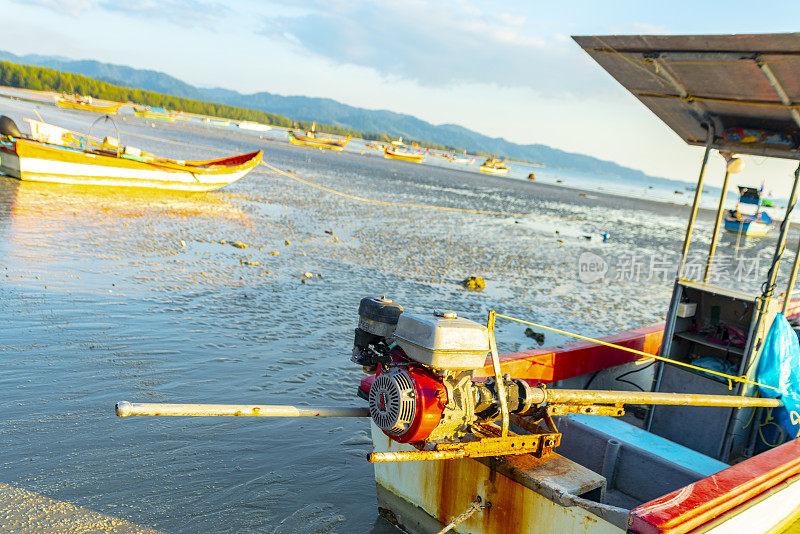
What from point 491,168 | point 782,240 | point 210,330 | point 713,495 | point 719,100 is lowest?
point 210,330

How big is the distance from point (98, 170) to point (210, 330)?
45.3 feet

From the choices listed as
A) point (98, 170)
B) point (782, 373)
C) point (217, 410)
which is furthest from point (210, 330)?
point (98, 170)

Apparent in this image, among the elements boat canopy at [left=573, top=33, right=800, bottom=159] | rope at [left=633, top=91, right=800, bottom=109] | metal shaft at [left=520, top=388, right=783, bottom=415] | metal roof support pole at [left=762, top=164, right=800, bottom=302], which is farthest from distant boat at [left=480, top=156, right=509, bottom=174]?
metal shaft at [left=520, top=388, right=783, bottom=415]

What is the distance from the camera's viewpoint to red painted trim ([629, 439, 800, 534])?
300cm

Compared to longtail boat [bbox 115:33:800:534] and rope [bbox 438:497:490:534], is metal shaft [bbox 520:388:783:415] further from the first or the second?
rope [bbox 438:497:490:534]

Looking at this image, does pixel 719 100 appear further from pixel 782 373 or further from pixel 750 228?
pixel 750 228

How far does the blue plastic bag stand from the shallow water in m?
3.83

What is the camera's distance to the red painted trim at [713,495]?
9.86ft

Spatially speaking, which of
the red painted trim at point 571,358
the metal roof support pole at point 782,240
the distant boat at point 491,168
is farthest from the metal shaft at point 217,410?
the distant boat at point 491,168

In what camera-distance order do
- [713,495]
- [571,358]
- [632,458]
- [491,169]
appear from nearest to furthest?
[713,495] → [632,458] → [571,358] → [491,169]

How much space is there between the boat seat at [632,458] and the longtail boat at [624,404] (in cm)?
1

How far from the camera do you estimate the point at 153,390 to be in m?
6.10

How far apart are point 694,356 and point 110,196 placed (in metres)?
17.6

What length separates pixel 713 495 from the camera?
339cm
